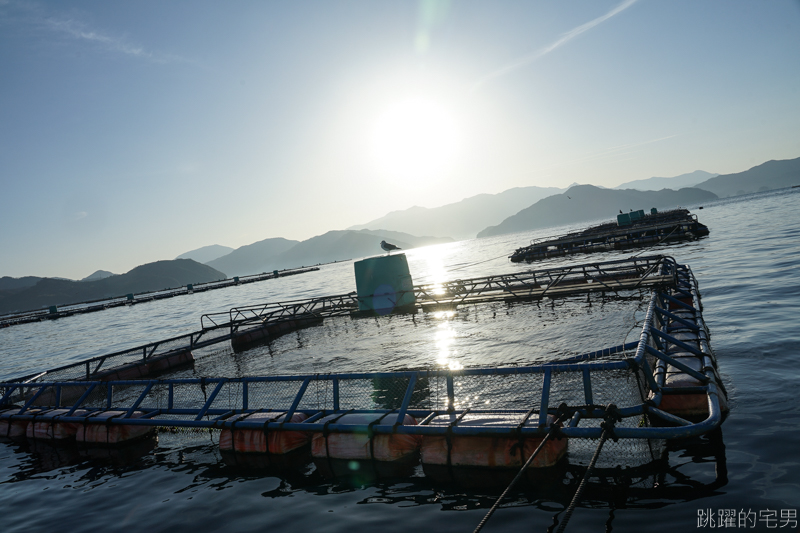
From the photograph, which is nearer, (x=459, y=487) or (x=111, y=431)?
(x=459, y=487)

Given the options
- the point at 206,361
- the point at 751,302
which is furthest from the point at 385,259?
the point at 751,302

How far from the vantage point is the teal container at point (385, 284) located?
28.8 meters

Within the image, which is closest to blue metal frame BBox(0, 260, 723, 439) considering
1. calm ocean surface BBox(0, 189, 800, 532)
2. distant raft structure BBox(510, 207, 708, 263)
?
calm ocean surface BBox(0, 189, 800, 532)

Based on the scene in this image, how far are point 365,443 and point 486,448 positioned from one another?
281cm

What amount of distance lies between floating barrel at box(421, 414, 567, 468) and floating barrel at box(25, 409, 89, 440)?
517 inches

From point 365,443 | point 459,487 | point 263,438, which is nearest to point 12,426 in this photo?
point 263,438

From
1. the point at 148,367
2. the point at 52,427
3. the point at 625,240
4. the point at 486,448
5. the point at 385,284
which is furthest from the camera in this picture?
the point at 625,240

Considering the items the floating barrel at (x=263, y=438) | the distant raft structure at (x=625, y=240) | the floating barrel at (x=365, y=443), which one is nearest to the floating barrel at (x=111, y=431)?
the floating barrel at (x=263, y=438)

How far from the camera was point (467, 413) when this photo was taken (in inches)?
371

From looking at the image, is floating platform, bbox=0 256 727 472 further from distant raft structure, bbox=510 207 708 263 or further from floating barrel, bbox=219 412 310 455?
distant raft structure, bbox=510 207 708 263

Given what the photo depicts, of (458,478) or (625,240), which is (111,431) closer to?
(458,478)

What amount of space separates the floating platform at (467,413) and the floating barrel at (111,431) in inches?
1.6

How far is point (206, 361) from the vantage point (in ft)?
87.7

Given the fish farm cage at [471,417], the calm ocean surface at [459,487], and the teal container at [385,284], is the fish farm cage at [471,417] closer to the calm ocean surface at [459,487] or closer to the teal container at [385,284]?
the calm ocean surface at [459,487]
